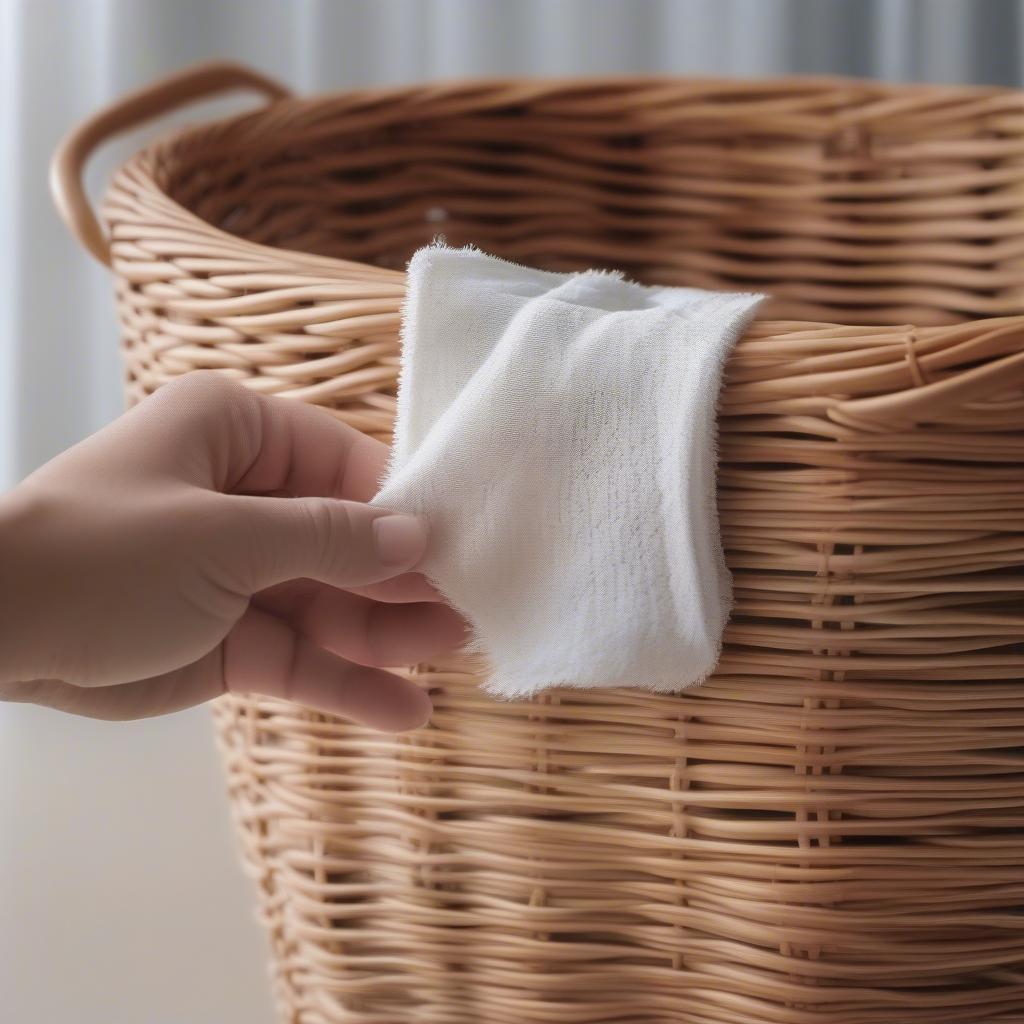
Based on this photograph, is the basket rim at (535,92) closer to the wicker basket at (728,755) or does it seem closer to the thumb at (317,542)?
the wicker basket at (728,755)

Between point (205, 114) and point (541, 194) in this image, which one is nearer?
point (541, 194)

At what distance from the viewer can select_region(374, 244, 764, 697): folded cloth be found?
1.53ft

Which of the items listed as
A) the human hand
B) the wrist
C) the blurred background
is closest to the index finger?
the human hand

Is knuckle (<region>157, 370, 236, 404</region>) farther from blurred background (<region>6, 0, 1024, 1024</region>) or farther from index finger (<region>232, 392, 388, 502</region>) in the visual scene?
blurred background (<region>6, 0, 1024, 1024</region>)

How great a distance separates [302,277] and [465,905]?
0.96 feet

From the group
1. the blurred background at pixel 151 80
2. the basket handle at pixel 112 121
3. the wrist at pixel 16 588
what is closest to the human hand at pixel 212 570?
the wrist at pixel 16 588

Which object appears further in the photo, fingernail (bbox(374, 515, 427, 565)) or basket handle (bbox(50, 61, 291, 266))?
basket handle (bbox(50, 61, 291, 266))

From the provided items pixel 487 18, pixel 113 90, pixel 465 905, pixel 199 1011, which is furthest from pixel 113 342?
pixel 465 905

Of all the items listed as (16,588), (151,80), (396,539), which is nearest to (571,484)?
(396,539)

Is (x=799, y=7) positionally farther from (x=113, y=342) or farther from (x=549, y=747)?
(x=549, y=747)

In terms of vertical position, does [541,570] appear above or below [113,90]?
below

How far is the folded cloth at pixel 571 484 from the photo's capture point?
0.47 metres

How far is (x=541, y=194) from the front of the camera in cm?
96

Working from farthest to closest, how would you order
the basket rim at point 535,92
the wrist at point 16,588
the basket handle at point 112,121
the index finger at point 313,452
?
1. the basket rim at point 535,92
2. the basket handle at point 112,121
3. the index finger at point 313,452
4. the wrist at point 16,588
